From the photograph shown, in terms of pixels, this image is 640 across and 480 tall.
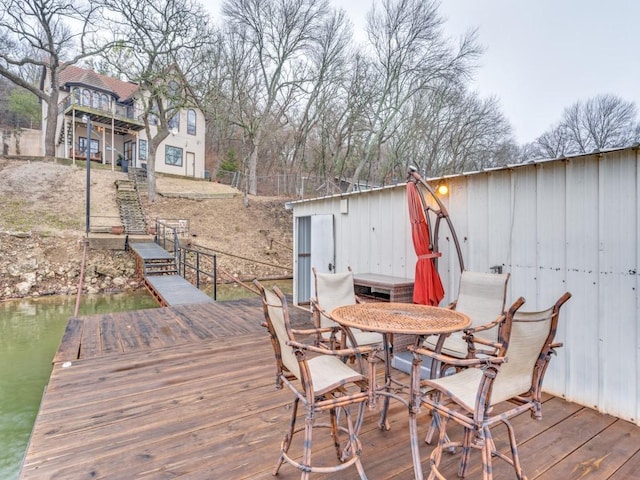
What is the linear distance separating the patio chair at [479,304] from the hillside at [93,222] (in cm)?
789

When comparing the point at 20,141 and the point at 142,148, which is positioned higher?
the point at 20,141

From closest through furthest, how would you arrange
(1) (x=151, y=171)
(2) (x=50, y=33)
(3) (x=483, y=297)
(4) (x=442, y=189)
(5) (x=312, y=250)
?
(3) (x=483, y=297), (4) (x=442, y=189), (5) (x=312, y=250), (1) (x=151, y=171), (2) (x=50, y=33)

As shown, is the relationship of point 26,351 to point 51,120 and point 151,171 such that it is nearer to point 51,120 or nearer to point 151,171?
point 151,171

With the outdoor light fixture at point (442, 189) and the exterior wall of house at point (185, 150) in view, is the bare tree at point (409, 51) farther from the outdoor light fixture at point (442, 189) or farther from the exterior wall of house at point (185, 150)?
the outdoor light fixture at point (442, 189)

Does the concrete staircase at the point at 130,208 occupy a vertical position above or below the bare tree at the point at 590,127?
below

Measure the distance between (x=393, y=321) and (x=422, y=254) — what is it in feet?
5.17

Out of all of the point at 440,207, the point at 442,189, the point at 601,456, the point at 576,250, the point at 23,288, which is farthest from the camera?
the point at 23,288

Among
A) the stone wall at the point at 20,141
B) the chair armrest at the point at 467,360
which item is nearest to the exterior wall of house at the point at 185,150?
the stone wall at the point at 20,141

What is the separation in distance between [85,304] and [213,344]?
575 centimetres

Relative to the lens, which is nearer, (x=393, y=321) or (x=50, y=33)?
(x=393, y=321)

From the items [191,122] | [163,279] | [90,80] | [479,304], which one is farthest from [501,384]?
[90,80]

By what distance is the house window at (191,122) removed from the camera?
2191 cm

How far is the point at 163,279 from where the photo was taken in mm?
8391

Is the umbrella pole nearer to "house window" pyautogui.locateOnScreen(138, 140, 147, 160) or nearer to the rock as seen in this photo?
the rock
